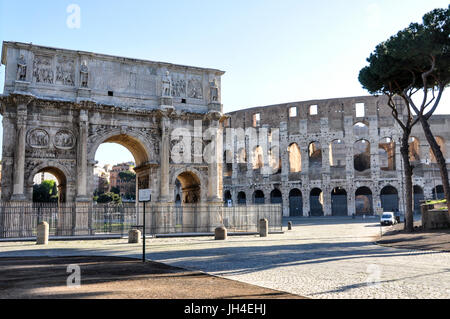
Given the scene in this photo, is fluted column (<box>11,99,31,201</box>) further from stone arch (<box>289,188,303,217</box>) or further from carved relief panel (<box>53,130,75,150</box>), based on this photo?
stone arch (<box>289,188,303,217</box>)

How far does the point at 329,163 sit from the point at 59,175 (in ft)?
104

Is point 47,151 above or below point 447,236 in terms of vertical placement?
above

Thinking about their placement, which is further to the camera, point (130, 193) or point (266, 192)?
point (130, 193)

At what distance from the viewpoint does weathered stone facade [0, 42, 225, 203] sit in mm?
22062

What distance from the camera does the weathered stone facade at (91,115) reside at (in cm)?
2206

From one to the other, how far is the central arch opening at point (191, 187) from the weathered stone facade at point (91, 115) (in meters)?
0.19

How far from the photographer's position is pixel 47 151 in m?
22.9

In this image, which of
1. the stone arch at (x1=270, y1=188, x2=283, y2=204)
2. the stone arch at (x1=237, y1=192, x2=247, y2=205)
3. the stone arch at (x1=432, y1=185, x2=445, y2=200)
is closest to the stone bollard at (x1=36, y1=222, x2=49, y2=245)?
the stone arch at (x1=270, y1=188, x2=283, y2=204)

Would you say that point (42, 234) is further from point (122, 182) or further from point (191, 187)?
point (122, 182)
